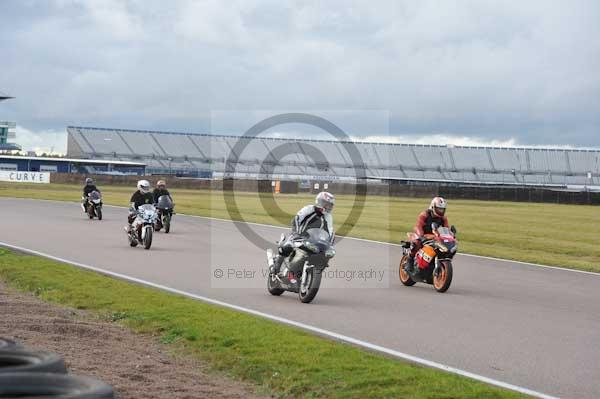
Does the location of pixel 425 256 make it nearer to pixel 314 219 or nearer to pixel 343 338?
pixel 314 219

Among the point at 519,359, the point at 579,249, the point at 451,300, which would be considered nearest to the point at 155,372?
the point at 519,359

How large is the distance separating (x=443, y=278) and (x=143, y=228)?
30.3 feet

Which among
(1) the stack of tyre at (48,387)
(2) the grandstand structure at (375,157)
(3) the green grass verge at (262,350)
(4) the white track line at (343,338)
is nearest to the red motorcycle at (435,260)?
(4) the white track line at (343,338)

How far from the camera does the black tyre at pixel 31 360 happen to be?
6750 mm

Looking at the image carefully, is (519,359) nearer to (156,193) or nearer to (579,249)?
(579,249)

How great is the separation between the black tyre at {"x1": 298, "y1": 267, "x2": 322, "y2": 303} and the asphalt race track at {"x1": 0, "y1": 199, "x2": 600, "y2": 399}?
14 centimetres

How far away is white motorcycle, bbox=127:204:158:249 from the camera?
74.7 feet

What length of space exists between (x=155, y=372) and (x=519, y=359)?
12.3 feet

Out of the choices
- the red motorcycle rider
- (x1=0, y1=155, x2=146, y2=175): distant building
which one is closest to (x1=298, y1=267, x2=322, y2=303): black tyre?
the red motorcycle rider

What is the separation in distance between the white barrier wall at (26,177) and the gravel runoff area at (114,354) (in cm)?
6604

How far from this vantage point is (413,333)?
37.3 ft

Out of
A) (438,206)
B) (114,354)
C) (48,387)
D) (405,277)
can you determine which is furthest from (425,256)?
(48,387)

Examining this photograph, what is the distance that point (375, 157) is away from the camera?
422 feet

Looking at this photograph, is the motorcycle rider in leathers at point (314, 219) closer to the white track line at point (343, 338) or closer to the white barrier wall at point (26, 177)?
the white track line at point (343, 338)
